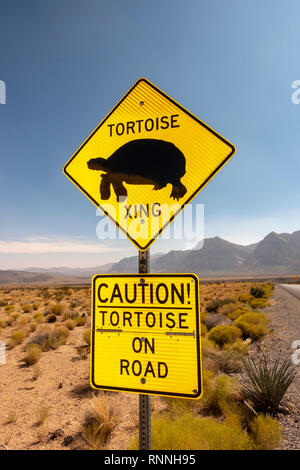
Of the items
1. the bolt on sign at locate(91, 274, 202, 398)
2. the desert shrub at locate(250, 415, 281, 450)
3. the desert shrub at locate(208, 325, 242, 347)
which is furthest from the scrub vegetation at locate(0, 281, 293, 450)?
the bolt on sign at locate(91, 274, 202, 398)

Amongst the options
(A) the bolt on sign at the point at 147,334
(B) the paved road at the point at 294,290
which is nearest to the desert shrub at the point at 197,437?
(A) the bolt on sign at the point at 147,334

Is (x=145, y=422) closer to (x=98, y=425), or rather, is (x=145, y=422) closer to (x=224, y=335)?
(x=98, y=425)

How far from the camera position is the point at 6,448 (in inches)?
174

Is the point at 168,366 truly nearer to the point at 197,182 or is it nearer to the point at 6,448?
the point at 197,182

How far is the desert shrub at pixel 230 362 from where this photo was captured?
7.20 m

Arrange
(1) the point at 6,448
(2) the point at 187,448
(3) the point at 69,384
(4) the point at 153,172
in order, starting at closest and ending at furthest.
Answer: (4) the point at 153,172 < (2) the point at 187,448 < (1) the point at 6,448 < (3) the point at 69,384

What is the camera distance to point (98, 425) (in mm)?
4863

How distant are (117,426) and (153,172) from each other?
512 cm

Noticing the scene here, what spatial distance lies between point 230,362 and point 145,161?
7030mm

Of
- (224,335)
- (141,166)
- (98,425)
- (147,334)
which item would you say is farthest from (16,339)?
(141,166)

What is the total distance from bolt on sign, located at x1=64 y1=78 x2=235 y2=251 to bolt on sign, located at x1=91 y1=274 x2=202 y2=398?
0.39 meters

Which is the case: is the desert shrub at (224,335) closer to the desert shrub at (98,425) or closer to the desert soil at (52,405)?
the desert soil at (52,405)

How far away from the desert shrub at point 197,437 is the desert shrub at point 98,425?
787 millimetres
